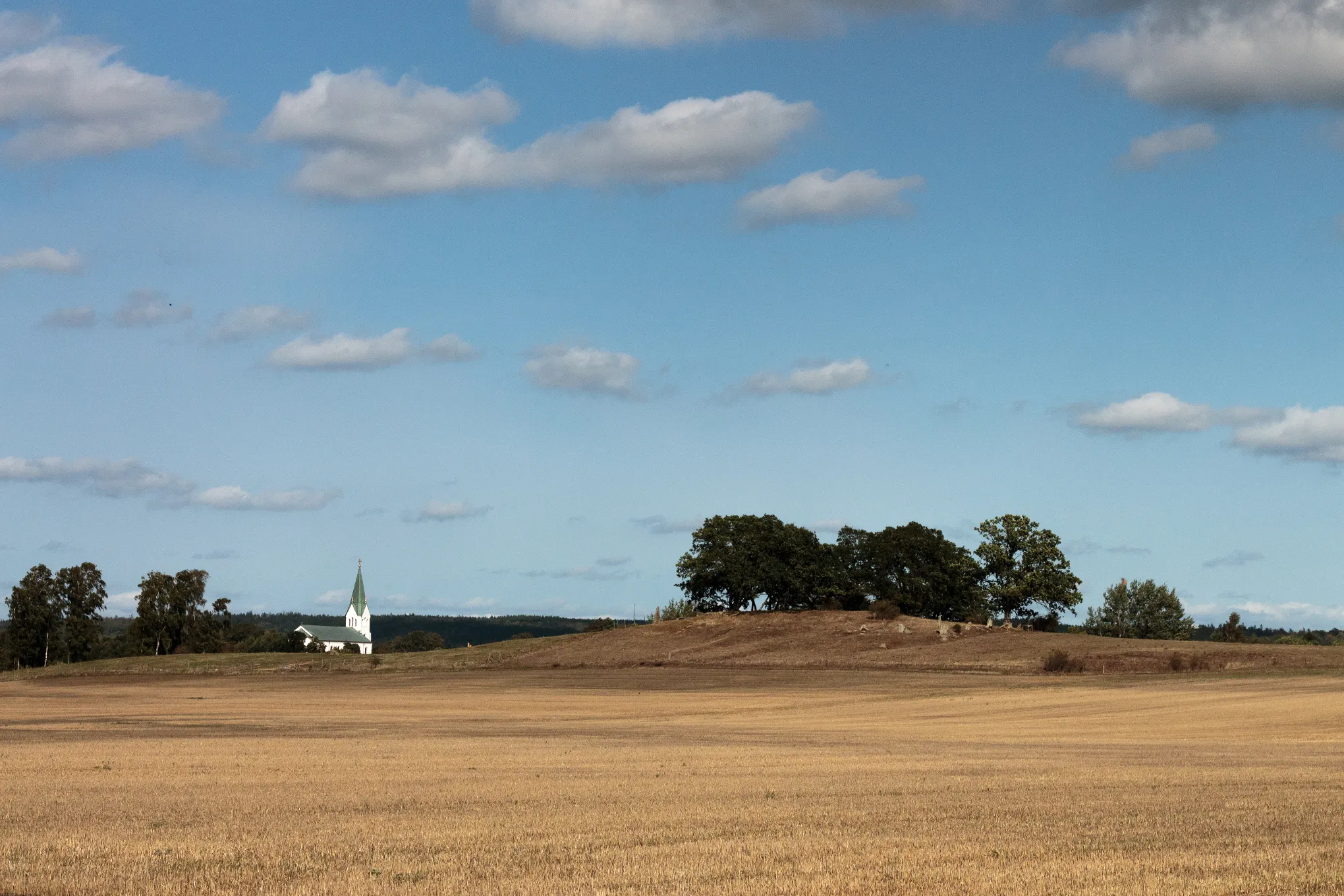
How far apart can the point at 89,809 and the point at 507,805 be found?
7.29 metres

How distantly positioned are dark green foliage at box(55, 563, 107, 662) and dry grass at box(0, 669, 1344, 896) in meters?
100

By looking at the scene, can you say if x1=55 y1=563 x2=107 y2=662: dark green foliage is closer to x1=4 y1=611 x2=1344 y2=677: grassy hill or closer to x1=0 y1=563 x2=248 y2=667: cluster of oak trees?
x1=0 y1=563 x2=248 y2=667: cluster of oak trees

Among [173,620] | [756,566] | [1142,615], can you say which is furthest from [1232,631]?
[173,620]

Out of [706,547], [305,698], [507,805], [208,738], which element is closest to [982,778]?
[507,805]

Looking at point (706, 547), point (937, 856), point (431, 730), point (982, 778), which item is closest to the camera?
point (937, 856)

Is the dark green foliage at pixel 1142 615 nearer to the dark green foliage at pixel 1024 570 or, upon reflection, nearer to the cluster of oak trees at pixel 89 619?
the dark green foliage at pixel 1024 570

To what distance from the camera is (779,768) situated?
3231 centimetres

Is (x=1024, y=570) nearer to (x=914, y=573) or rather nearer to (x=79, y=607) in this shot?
(x=914, y=573)

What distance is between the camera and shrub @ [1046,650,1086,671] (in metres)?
88.5

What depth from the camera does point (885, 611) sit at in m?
119

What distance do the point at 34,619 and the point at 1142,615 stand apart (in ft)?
457

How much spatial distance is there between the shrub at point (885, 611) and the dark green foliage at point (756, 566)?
1281cm

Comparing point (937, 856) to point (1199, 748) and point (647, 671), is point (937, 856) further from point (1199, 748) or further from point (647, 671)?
point (647, 671)

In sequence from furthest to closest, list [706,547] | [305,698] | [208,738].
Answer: [706,547], [305,698], [208,738]
